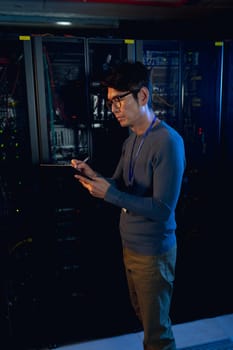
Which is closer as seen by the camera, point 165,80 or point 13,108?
point 13,108

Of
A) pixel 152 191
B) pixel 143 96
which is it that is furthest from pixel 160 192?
pixel 143 96

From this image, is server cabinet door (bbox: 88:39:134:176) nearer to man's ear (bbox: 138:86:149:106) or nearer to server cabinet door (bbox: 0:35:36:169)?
server cabinet door (bbox: 0:35:36:169)

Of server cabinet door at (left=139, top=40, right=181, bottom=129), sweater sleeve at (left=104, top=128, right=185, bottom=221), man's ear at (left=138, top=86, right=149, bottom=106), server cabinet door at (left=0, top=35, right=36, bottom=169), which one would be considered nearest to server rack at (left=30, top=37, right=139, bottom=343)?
server cabinet door at (left=0, top=35, right=36, bottom=169)

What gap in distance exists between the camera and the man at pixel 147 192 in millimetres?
1542

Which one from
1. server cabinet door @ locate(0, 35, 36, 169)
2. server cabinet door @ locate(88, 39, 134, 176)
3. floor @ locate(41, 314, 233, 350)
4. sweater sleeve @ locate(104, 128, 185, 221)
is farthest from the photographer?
floor @ locate(41, 314, 233, 350)

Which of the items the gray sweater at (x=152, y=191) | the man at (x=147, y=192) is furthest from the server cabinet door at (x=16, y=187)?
the gray sweater at (x=152, y=191)

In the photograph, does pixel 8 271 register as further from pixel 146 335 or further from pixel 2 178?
pixel 146 335

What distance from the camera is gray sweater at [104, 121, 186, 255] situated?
1536 millimetres

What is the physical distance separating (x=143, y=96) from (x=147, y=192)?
0.47 metres

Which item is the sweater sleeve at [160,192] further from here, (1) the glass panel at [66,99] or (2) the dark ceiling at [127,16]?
(2) the dark ceiling at [127,16]

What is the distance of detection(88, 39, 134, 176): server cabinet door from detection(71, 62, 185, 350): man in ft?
1.72

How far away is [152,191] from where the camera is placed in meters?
1.67

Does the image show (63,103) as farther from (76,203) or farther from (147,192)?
A: (147,192)

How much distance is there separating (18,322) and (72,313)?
1.22ft
